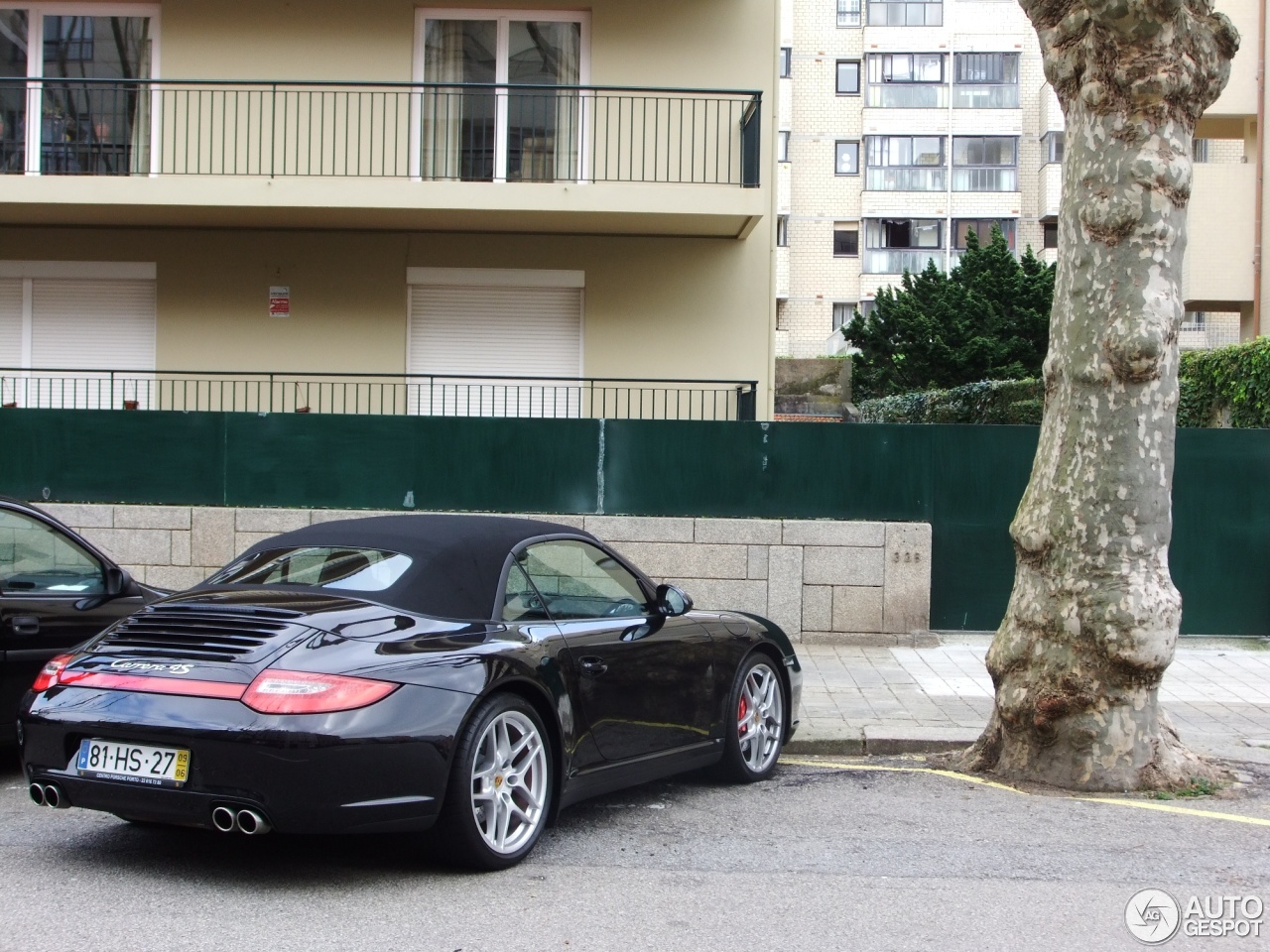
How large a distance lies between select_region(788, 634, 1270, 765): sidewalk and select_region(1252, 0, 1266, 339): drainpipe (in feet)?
35.3

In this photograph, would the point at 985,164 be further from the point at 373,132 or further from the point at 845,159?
the point at 373,132

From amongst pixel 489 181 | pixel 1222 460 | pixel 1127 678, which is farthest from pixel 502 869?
pixel 489 181

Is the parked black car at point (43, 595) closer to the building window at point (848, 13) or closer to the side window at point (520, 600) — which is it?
the side window at point (520, 600)

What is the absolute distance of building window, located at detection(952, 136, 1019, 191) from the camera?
37.1m

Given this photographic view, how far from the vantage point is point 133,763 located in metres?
4.61

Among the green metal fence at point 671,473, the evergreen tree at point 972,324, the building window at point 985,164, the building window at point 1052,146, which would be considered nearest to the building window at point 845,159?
the building window at point 985,164

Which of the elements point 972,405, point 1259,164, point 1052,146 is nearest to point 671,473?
point 972,405

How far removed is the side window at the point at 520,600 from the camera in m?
5.46

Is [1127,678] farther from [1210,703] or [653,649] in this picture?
[1210,703]

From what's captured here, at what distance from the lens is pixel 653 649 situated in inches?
238

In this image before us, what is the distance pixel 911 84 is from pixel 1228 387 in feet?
78.6

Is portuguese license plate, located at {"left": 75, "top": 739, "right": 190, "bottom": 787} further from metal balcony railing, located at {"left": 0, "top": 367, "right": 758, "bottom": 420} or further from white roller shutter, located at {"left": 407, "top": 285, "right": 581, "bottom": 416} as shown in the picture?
white roller shutter, located at {"left": 407, "top": 285, "right": 581, "bottom": 416}

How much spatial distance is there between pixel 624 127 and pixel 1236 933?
Answer: 11.8m

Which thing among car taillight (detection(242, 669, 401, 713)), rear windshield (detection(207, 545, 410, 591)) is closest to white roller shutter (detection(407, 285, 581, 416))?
rear windshield (detection(207, 545, 410, 591))
